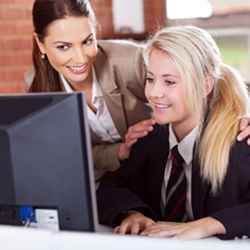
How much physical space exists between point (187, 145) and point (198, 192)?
0.14 m

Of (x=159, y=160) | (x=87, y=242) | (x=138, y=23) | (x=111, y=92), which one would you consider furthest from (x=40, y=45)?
(x=138, y=23)

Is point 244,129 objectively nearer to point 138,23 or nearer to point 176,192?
point 176,192

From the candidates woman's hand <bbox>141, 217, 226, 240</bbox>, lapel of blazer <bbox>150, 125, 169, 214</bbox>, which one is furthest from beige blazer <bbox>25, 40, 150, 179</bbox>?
woman's hand <bbox>141, 217, 226, 240</bbox>

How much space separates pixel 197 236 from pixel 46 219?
0.30 metres

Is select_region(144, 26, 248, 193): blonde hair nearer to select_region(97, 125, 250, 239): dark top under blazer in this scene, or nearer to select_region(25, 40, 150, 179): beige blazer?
select_region(97, 125, 250, 239): dark top under blazer

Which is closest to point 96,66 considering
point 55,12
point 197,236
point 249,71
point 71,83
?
point 71,83

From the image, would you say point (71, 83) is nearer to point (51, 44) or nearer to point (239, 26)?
point (51, 44)

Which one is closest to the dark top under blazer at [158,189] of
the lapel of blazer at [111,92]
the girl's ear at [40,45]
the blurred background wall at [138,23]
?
the lapel of blazer at [111,92]

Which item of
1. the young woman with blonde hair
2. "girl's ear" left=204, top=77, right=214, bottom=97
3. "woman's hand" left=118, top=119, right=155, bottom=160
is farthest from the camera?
"woman's hand" left=118, top=119, right=155, bottom=160

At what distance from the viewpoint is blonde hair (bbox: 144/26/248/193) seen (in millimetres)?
1452

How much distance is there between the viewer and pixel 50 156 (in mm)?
1039

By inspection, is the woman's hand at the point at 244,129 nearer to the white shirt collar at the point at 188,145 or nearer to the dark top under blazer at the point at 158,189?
the dark top under blazer at the point at 158,189

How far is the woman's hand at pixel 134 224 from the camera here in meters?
1.28

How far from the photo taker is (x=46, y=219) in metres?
1.09
